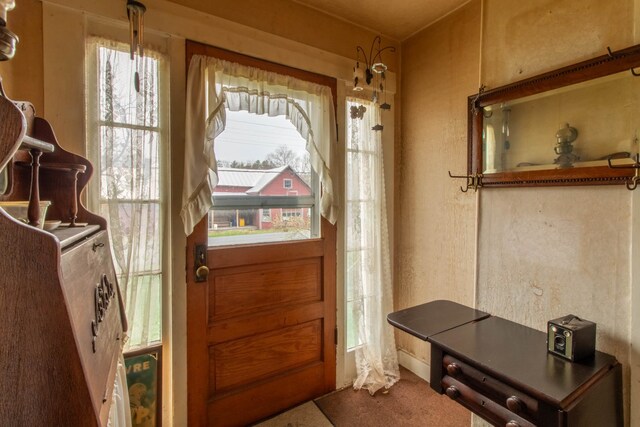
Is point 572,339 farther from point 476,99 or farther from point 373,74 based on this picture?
point 373,74

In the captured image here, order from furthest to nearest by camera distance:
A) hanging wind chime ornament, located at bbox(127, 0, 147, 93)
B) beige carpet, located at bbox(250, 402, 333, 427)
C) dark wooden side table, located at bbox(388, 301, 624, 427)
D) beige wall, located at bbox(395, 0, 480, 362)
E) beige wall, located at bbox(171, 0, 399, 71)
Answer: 1. beige wall, located at bbox(395, 0, 480, 362)
2. beige carpet, located at bbox(250, 402, 333, 427)
3. beige wall, located at bbox(171, 0, 399, 71)
4. hanging wind chime ornament, located at bbox(127, 0, 147, 93)
5. dark wooden side table, located at bbox(388, 301, 624, 427)

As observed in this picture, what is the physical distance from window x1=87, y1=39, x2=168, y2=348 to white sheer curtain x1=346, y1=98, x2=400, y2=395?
1235 mm

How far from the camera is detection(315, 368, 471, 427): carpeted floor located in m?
1.88

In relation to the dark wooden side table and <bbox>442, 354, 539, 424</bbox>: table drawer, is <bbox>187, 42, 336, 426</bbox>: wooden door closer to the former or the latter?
the dark wooden side table

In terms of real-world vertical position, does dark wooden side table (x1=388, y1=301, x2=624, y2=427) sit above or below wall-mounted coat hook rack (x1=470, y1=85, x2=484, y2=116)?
below

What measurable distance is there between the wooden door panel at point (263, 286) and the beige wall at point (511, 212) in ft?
2.74

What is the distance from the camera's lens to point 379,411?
1.97 meters

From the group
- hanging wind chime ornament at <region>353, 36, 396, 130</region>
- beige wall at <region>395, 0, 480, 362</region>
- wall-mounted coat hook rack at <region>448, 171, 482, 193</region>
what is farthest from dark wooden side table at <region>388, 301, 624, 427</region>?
hanging wind chime ornament at <region>353, 36, 396, 130</region>

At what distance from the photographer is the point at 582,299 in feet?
4.41

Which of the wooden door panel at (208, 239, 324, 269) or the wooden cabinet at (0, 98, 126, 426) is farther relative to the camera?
the wooden door panel at (208, 239, 324, 269)

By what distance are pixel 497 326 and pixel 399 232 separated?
1.09 meters

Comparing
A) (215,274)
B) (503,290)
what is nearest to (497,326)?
(503,290)

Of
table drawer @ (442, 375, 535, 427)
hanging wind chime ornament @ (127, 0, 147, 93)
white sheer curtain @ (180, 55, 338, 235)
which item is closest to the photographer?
table drawer @ (442, 375, 535, 427)

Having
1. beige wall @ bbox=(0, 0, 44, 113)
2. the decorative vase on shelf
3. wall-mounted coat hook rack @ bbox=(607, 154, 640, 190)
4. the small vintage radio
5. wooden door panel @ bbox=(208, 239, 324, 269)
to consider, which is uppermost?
beige wall @ bbox=(0, 0, 44, 113)
